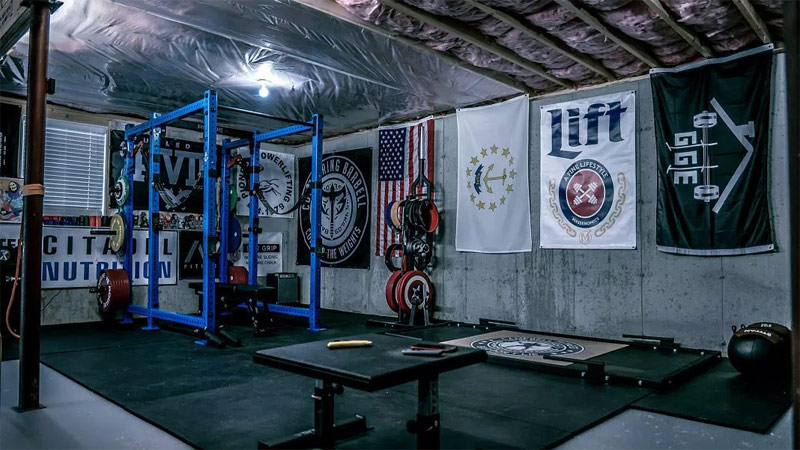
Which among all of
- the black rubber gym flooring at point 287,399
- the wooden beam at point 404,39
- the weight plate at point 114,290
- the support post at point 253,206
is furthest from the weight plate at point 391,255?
the weight plate at point 114,290

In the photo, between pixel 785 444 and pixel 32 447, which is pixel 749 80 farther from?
pixel 32 447

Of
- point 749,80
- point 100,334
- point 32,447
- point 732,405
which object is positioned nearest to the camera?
point 32,447

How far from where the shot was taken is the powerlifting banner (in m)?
4.50

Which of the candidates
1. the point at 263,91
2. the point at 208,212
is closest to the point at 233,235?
the point at 208,212

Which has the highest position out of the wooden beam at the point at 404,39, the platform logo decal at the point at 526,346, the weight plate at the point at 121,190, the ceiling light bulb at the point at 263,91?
the wooden beam at the point at 404,39

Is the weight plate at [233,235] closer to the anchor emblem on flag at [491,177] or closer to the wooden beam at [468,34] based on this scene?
the anchor emblem on flag at [491,177]

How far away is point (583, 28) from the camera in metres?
4.33

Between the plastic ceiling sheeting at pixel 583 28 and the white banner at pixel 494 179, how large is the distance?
0.98 m

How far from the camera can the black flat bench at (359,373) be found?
2.10 metres

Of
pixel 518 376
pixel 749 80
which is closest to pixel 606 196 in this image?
pixel 749 80

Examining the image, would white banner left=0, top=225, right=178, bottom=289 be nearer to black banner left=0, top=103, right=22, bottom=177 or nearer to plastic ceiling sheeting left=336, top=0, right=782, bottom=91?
black banner left=0, top=103, right=22, bottom=177

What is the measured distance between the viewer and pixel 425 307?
20.7ft

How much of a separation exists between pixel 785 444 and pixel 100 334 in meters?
5.82

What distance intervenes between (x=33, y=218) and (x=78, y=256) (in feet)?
12.4
